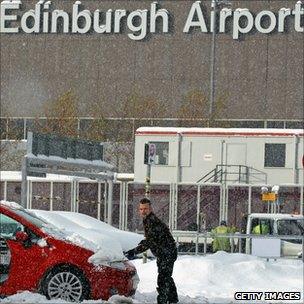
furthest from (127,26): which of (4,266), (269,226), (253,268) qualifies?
(4,266)

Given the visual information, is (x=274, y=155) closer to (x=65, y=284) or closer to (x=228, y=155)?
(x=228, y=155)

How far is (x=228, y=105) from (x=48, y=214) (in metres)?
42.7

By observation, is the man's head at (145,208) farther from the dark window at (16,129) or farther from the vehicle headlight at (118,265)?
the dark window at (16,129)

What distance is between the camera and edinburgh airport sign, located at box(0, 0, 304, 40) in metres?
72.1

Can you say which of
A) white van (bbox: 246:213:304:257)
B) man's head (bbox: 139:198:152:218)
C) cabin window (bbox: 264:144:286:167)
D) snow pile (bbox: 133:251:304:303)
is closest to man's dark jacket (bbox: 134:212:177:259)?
man's head (bbox: 139:198:152:218)

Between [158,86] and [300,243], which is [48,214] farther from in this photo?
[158,86]

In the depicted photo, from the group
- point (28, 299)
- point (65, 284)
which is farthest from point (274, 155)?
point (28, 299)

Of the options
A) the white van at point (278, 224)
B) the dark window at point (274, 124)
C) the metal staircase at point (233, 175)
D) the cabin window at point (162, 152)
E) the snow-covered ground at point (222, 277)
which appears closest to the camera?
the snow-covered ground at point (222, 277)

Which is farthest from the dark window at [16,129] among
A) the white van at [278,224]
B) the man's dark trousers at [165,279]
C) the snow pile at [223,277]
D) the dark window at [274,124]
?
the man's dark trousers at [165,279]

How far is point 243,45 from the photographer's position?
71875 mm

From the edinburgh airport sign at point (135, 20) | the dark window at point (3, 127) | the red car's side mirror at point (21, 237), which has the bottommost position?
the red car's side mirror at point (21, 237)

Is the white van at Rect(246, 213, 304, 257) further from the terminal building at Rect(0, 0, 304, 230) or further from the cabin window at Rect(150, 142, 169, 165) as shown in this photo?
the terminal building at Rect(0, 0, 304, 230)

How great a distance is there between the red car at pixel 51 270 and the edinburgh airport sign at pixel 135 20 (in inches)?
2205

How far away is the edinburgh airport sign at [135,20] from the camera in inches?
2840
